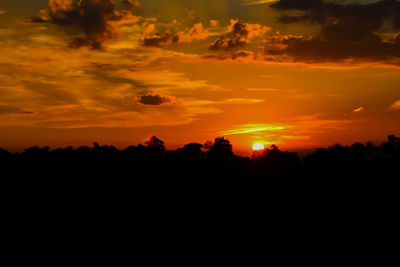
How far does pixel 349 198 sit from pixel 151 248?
40027 millimetres

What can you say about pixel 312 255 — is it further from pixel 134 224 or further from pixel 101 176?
pixel 101 176

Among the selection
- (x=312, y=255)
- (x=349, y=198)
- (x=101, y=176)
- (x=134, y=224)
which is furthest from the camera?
(x=101, y=176)

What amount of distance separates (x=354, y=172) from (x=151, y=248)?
7204cm

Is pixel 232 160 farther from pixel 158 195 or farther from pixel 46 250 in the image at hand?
pixel 46 250

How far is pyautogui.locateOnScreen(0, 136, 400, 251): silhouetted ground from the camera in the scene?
155 feet

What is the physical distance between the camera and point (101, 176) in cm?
8262

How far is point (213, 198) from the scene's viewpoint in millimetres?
69312

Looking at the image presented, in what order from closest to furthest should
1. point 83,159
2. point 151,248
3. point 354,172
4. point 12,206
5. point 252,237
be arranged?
point 151,248 → point 252,237 → point 12,206 → point 83,159 → point 354,172

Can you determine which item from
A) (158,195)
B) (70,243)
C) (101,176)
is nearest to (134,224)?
(70,243)

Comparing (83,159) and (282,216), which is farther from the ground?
(83,159)

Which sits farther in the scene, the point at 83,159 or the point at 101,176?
the point at 83,159

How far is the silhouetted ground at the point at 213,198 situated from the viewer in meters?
47.3

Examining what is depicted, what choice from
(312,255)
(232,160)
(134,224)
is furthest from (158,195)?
(232,160)

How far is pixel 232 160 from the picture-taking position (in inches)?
4690
